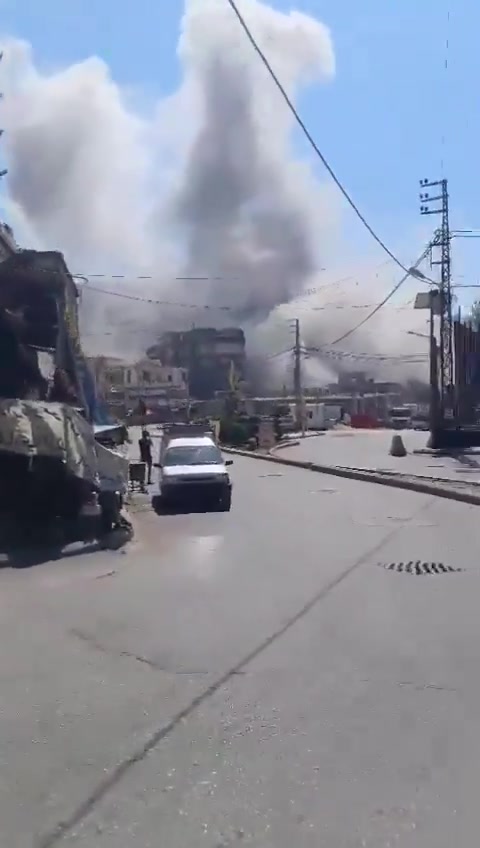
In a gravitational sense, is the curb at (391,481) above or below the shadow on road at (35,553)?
below

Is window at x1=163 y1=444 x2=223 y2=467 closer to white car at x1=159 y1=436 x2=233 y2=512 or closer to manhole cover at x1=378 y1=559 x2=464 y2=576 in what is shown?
white car at x1=159 y1=436 x2=233 y2=512

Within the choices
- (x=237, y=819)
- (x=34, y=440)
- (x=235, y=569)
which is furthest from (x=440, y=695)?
(x=34, y=440)

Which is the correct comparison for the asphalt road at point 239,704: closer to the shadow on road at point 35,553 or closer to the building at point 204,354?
the shadow on road at point 35,553

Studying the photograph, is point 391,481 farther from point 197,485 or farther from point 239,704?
point 239,704

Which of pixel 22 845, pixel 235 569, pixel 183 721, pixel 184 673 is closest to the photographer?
pixel 22 845

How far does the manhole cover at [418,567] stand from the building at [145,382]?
2727 inches

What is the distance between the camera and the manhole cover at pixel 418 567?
40.0 feet

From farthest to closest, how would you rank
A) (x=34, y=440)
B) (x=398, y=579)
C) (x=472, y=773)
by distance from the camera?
(x=34, y=440) < (x=398, y=579) < (x=472, y=773)

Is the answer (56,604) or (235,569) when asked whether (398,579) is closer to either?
(235,569)

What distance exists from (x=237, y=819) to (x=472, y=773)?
1266 mm

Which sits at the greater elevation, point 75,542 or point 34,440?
point 34,440

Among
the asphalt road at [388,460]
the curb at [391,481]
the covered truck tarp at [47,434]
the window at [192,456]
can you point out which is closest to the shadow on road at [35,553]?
the covered truck tarp at [47,434]

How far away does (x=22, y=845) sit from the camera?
4262 millimetres

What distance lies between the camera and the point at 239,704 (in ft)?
21.1
